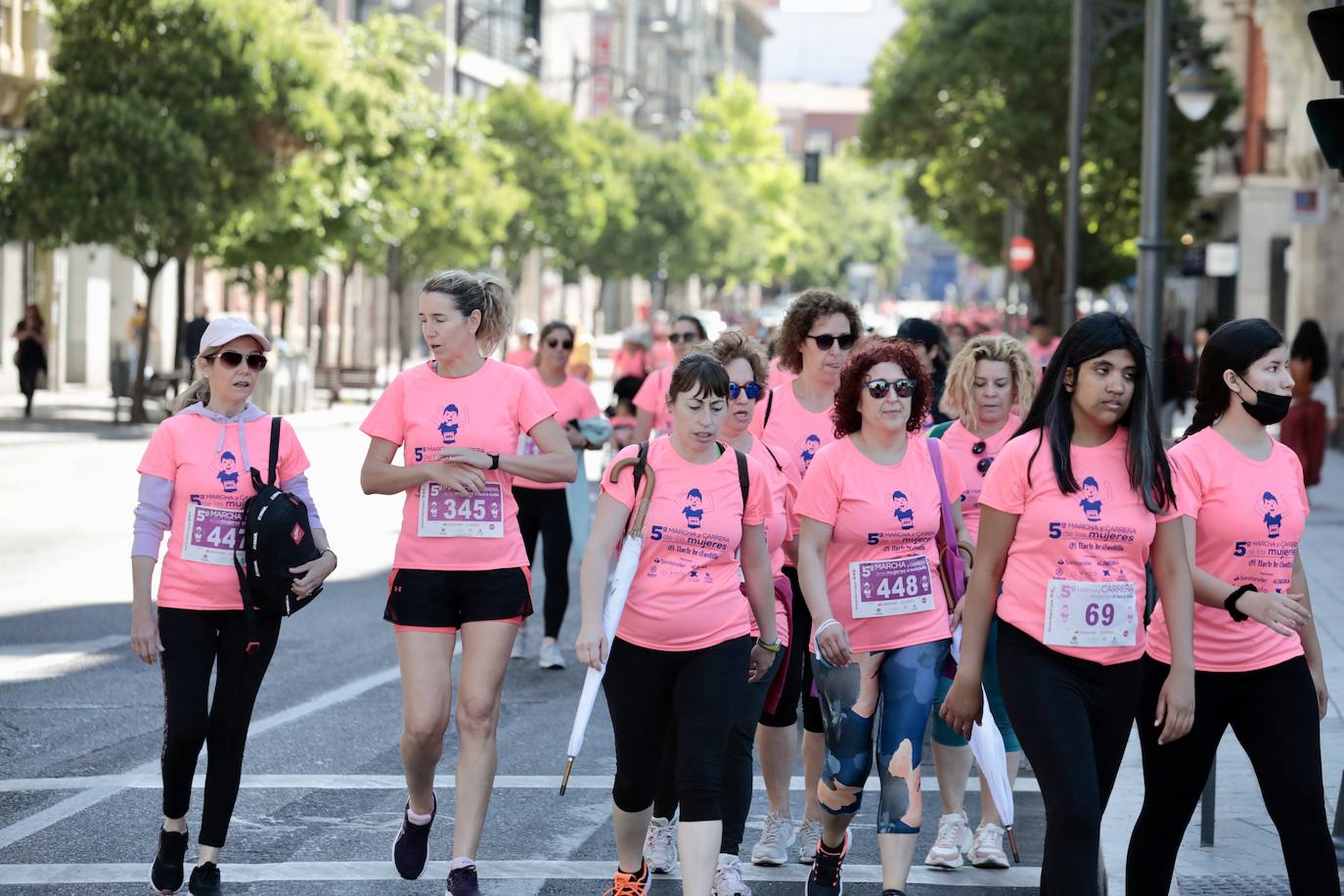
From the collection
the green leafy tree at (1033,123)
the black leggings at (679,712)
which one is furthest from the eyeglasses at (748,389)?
the green leafy tree at (1033,123)

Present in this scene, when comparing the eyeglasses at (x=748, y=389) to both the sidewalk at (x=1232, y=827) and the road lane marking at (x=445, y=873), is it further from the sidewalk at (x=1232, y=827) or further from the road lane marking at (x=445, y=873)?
the sidewalk at (x=1232, y=827)

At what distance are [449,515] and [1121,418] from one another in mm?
2010

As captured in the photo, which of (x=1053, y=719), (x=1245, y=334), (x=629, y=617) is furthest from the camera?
(x=629, y=617)

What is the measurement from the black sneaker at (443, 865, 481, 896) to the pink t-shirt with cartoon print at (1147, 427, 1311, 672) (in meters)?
2.05

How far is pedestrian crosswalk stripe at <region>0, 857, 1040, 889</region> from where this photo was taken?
21.1ft

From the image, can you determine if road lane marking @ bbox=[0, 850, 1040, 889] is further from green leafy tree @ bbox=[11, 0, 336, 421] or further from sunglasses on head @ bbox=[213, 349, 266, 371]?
green leafy tree @ bbox=[11, 0, 336, 421]

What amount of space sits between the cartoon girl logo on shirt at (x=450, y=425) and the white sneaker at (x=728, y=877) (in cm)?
145

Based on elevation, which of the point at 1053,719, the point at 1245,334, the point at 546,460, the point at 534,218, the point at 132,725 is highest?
the point at 534,218

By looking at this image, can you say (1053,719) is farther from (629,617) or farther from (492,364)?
(492,364)

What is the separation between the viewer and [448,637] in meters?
6.22

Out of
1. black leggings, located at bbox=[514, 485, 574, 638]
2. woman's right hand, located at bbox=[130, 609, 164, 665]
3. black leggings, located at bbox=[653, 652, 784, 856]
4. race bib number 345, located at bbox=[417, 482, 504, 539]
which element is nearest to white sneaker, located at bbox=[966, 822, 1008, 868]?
black leggings, located at bbox=[653, 652, 784, 856]

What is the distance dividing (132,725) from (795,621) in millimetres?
3533

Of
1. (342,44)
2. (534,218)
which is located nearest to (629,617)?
(342,44)

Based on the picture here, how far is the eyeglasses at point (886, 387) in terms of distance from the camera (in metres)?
6.18
